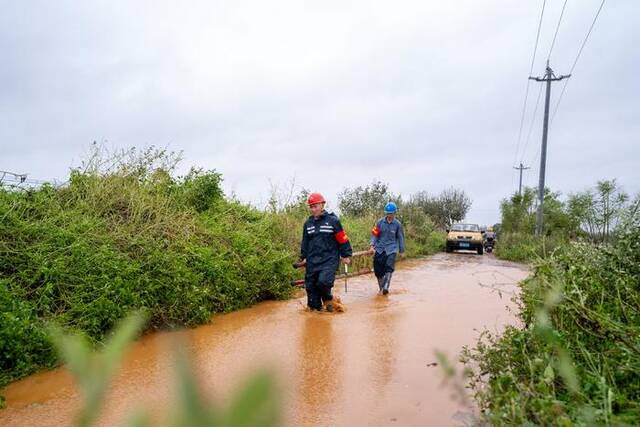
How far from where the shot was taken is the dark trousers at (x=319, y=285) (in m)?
8.07

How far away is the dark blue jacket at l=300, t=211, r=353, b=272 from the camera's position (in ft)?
26.9

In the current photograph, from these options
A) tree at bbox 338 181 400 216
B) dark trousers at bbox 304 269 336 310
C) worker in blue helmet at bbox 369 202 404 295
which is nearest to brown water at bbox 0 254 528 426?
dark trousers at bbox 304 269 336 310

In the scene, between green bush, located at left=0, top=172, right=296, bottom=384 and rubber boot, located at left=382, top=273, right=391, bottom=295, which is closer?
green bush, located at left=0, top=172, right=296, bottom=384

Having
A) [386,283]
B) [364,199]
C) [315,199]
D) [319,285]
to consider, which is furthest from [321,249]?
[364,199]

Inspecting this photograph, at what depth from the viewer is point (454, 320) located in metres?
7.40

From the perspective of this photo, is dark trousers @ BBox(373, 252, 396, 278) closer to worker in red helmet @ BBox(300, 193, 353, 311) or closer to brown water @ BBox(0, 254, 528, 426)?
brown water @ BBox(0, 254, 528, 426)

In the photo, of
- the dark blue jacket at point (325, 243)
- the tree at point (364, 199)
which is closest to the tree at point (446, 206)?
the tree at point (364, 199)

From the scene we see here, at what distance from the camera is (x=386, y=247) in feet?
33.7

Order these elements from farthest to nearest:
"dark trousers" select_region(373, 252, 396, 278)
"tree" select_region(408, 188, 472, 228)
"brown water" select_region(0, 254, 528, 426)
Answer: "tree" select_region(408, 188, 472, 228) → "dark trousers" select_region(373, 252, 396, 278) → "brown water" select_region(0, 254, 528, 426)

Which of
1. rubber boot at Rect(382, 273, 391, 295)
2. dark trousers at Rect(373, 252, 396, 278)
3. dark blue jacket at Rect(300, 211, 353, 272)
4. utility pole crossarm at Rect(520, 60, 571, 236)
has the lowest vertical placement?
rubber boot at Rect(382, 273, 391, 295)

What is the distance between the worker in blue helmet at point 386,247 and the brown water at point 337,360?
1.95 ft

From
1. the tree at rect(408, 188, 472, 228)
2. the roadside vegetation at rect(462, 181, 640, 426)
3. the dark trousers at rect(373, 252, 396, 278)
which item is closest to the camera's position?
the roadside vegetation at rect(462, 181, 640, 426)

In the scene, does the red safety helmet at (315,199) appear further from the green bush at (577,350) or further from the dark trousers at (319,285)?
the green bush at (577,350)

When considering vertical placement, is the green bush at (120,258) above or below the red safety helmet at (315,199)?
below
